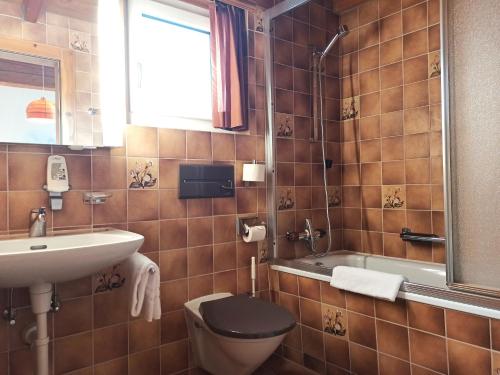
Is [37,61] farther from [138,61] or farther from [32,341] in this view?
[32,341]

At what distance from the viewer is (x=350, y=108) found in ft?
8.59

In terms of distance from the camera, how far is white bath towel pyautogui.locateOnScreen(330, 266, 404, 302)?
1517mm

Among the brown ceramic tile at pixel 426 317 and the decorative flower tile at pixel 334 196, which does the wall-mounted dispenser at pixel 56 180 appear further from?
the decorative flower tile at pixel 334 196

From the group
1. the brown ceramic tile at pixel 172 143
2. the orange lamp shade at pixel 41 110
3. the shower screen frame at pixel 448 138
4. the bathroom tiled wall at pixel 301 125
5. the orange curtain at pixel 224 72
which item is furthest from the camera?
the bathroom tiled wall at pixel 301 125

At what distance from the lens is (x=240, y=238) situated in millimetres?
2102

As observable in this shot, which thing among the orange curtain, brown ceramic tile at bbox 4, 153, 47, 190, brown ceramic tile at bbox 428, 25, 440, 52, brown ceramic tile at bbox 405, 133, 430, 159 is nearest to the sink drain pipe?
brown ceramic tile at bbox 4, 153, 47, 190

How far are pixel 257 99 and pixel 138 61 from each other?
2.46ft

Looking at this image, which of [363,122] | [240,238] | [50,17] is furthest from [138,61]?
[363,122]

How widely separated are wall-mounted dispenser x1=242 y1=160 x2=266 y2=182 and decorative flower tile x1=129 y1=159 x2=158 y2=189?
526mm

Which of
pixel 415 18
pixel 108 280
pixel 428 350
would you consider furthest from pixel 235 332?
pixel 415 18

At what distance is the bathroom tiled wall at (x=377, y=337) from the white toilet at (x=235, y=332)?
0.35 meters

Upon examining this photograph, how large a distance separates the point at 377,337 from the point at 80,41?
1.92 m

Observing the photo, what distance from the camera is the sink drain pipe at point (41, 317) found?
4.21 feet

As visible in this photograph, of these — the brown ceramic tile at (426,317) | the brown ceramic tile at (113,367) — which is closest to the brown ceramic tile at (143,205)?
the brown ceramic tile at (113,367)
